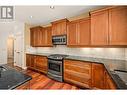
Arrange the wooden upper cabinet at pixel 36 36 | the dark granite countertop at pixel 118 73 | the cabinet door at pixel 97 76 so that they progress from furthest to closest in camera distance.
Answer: the wooden upper cabinet at pixel 36 36
the cabinet door at pixel 97 76
the dark granite countertop at pixel 118 73

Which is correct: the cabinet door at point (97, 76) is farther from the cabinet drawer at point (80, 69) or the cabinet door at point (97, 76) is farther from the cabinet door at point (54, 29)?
the cabinet door at point (54, 29)

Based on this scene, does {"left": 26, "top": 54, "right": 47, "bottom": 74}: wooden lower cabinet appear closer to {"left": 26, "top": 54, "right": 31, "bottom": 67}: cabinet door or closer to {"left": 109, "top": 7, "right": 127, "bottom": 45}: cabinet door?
{"left": 26, "top": 54, "right": 31, "bottom": 67}: cabinet door

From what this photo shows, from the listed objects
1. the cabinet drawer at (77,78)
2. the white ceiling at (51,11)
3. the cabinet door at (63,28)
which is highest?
the white ceiling at (51,11)

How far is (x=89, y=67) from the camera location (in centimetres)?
279

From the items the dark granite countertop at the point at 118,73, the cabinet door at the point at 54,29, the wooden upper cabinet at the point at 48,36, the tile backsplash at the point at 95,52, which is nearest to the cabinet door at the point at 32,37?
the wooden upper cabinet at the point at 48,36

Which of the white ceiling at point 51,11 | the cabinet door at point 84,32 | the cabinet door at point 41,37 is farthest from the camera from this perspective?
the cabinet door at point 41,37

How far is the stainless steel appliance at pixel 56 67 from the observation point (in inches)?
142

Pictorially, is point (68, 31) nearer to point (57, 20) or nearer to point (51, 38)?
point (57, 20)

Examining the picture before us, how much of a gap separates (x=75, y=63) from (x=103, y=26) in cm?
124

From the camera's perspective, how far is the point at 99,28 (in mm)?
2857

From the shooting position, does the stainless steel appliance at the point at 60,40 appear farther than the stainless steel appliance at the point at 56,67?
Yes

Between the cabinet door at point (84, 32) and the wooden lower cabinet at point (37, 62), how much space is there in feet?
5.57

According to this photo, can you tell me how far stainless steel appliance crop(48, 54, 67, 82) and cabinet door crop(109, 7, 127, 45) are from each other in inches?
65.5
